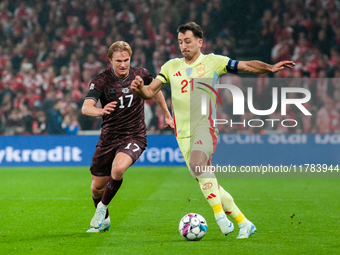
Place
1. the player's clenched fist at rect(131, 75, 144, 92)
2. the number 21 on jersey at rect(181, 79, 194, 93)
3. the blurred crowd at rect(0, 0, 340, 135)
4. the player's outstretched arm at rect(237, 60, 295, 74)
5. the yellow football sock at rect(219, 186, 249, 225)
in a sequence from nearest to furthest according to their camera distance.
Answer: the player's outstretched arm at rect(237, 60, 295, 74)
the player's clenched fist at rect(131, 75, 144, 92)
the yellow football sock at rect(219, 186, 249, 225)
the number 21 on jersey at rect(181, 79, 194, 93)
the blurred crowd at rect(0, 0, 340, 135)

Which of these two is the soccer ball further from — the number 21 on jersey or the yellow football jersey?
the number 21 on jersey

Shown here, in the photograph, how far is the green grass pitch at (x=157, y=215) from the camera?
487 cm

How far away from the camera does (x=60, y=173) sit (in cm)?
1252

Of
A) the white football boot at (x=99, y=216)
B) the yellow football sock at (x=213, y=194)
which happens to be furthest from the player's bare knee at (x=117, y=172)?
the yellow football sock at (x=213, y=194)

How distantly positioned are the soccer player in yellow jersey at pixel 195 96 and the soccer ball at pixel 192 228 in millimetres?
283

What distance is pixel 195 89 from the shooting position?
17.5 feet

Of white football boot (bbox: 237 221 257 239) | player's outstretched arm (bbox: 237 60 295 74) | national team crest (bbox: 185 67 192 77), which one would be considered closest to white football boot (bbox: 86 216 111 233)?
white football boot (bbox: 237 221 257 239)

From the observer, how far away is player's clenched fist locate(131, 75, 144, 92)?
4.99 meters

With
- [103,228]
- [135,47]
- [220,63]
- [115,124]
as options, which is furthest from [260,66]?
[135,47]

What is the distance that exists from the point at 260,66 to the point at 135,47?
482 inches

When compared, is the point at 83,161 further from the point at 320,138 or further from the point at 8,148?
the point at 320,138

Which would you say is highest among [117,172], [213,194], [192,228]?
[117,172]

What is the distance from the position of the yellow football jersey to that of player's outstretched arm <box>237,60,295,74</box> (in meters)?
0.26

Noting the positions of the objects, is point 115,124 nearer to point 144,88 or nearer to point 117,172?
point 117,172
